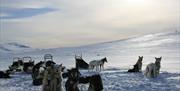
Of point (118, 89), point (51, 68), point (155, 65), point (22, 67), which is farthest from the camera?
point (22, 67)

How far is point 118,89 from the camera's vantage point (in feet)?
57.4

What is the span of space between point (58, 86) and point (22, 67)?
18425mm

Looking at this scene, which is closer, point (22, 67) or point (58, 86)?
point (58, 86)

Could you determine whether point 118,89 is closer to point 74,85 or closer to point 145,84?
point 145,84

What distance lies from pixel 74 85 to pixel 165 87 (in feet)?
20.8

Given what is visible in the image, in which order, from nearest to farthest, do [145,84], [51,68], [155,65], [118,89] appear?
[51,68], [118,89], [145,84], [155,65]

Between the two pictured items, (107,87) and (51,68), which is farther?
(107,87)

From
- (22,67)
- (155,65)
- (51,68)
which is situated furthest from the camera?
(22,67)

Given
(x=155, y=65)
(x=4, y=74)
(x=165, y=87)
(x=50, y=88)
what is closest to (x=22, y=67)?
(x=4, y=74)

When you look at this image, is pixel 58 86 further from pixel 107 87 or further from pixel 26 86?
pixel 26 86

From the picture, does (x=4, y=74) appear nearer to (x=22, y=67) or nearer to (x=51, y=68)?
(x=22, y=67)

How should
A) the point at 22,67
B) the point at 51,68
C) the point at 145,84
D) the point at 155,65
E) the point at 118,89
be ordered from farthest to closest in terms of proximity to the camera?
1. the point at 22,67
2. the point at 155,65
3. the point at 145,84
4. the point at 118,89
5. the point at 51,68

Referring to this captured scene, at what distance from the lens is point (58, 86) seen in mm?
12906

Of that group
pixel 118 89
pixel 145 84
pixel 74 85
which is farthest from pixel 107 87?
pixel 74 85
